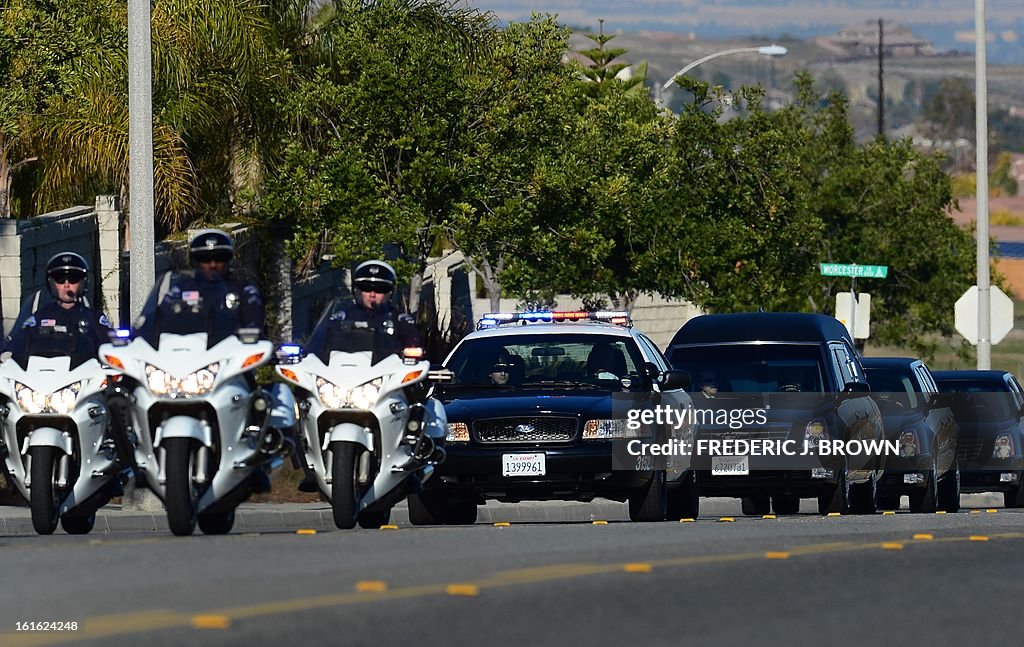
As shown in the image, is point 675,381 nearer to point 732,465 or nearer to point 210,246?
point 732,465

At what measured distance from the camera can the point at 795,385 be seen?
1973 cm

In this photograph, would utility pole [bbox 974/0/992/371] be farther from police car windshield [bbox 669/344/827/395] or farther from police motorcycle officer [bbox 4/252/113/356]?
police motorcycle officer [bbox 4/252/113/356]

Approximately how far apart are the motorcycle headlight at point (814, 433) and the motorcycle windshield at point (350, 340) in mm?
5632

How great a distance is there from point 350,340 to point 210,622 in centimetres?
576

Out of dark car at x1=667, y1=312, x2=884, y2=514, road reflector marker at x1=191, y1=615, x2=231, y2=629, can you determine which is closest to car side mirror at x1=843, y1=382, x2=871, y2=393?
dark car at x1=667, y1=312, x2=884, y2=514

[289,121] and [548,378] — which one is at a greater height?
A: [289,121]

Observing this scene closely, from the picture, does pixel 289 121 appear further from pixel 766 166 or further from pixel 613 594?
pixel 613 594

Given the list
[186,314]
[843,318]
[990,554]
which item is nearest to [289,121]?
[843,318]

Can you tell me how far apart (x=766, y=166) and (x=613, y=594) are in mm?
30523

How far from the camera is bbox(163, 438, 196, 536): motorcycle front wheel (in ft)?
42.8

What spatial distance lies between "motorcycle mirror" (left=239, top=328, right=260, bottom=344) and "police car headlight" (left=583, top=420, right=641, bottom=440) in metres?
4.29

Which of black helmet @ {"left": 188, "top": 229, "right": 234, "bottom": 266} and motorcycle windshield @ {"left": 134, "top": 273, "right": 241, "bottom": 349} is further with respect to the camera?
black helmet @ {"left": 188, "top": 229, "right": 234, "bottom": 266}

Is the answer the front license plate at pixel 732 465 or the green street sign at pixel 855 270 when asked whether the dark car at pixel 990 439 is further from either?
the front license plate at pixel 732 465

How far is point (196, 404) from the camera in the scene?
13188mm
